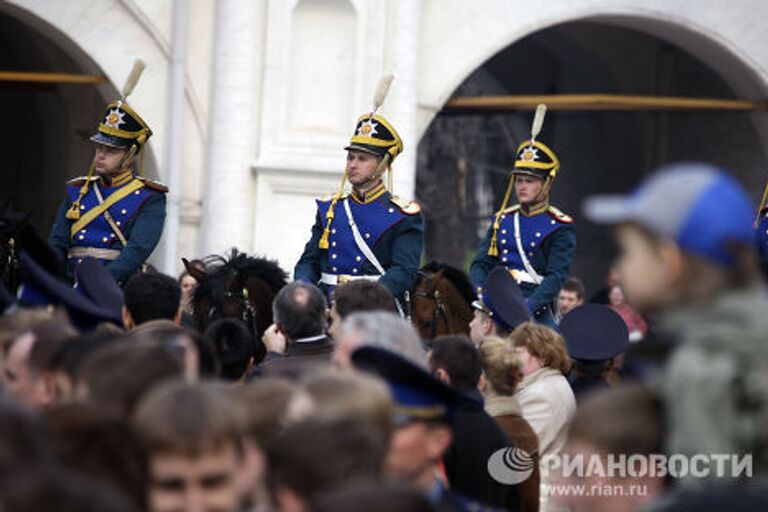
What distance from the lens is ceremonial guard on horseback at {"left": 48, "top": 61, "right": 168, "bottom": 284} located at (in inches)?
460

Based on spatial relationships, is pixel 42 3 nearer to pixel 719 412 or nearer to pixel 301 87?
pixel 301 87

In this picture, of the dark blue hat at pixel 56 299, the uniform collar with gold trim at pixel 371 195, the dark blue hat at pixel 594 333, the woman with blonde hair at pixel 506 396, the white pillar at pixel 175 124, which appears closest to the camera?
the dark blue hat at pixel 56 299

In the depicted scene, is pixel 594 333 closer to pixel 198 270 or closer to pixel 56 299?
pixel 198 270

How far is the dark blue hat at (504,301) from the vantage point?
11.1m

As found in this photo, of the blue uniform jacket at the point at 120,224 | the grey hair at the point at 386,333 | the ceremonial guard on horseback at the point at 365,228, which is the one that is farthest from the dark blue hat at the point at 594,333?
the grey hair at the point at 386,333

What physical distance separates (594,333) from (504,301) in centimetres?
108

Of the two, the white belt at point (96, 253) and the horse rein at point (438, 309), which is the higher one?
the white belt at point (96, 253)

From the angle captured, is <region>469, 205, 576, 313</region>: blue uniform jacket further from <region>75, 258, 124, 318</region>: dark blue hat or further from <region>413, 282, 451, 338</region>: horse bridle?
<region>75, 258, 124, 318</region>: dark blue hat

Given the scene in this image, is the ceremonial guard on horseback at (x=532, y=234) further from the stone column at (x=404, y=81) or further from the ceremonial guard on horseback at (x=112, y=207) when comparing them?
the stone column at (x=404, y=81)

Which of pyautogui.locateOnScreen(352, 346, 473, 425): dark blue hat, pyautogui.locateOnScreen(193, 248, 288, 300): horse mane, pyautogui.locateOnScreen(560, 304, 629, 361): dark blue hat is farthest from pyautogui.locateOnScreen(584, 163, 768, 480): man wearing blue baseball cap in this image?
pyautogui.locateOnScreen(193, 248, 288, 300): horse mane

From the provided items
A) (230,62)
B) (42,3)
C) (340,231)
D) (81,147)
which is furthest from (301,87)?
(340,231)

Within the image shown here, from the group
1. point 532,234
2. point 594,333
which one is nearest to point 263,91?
point 532,234

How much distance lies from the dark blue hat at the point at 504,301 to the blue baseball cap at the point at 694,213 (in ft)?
22.1

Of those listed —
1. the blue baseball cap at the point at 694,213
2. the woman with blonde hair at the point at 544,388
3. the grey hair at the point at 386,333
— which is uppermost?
the blue baseball cap at the point at 694,213
